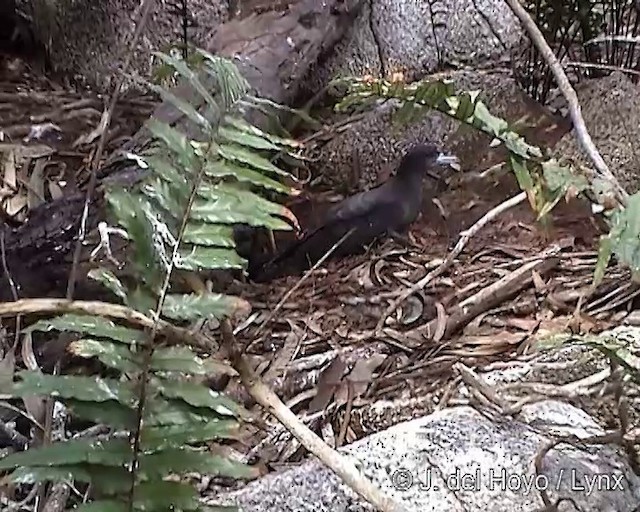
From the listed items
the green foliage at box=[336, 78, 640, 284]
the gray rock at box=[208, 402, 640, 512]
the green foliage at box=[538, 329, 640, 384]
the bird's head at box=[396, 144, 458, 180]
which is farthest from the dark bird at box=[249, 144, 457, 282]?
the green foliage at box=[538, 329, 640, 384]

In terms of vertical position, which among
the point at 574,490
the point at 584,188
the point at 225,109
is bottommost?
the point at 574,490

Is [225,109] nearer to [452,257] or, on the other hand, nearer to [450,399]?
[450,399]

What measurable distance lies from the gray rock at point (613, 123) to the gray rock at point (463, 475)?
117 centimetres

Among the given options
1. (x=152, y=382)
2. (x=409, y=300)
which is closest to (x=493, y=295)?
(x=409, y=300)

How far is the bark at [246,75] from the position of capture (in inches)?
75.2

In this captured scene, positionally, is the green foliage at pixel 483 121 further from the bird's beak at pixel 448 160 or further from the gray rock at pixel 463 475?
the bird's beak at pixel 448 160

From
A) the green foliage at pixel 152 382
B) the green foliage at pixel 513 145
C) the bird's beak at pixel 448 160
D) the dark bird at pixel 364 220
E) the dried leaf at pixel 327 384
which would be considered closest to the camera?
the green foliage at pixel 152 382

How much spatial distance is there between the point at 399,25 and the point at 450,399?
66.2 inches

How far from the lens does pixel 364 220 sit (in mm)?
2258

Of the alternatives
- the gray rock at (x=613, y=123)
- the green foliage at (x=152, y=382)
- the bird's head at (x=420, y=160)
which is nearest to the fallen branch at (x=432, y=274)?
the bird's head at (x=420, y=160)

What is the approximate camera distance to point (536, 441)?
1267 mm

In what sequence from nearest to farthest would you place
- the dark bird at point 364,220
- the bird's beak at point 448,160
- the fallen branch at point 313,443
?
the fallen branch at point 313,443, the dark bird at point 364,220, the bird's beak at point 448,160

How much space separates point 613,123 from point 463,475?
59.1 inches

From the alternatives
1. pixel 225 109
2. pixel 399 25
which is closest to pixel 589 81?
pixel 399 25
